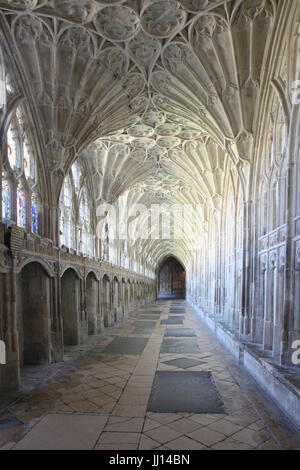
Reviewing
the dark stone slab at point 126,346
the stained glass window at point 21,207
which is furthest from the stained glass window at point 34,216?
the dark stone slab at point 126,346

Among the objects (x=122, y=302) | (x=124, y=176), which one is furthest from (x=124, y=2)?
(x=122, y=302)

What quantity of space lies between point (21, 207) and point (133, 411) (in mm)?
6213

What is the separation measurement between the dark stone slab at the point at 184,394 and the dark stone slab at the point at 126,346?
285cm

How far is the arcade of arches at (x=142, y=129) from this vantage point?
7.19 m

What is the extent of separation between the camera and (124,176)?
18.4m

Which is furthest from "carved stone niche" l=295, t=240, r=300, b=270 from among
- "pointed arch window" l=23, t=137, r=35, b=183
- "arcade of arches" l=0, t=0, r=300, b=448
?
"pointed arch window" l=23, t=137, r=35, b=183

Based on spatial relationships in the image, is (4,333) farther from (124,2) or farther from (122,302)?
(122,302)

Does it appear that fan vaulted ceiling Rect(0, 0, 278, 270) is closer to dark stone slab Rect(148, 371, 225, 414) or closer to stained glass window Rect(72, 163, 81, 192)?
stained glass window Rect(72, 163, 81, 192)

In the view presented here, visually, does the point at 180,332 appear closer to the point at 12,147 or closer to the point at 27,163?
the point at 27,163

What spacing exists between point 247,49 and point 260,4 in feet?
3.84

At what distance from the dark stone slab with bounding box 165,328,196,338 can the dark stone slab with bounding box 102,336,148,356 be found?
60.7 inches

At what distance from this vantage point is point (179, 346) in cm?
1188

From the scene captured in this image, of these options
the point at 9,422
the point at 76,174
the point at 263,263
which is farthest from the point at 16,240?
the point at 76,174

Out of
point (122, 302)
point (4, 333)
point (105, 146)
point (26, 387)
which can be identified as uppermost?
point (105, 146)
